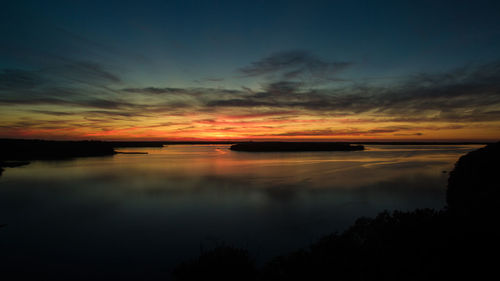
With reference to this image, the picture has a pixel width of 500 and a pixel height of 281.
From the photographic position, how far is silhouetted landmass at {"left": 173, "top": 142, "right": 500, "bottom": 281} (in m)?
5.61

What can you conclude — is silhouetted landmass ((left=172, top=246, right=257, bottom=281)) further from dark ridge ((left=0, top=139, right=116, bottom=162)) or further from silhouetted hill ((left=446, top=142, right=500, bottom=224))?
dark ridge ((left=0, top=139, right=116, bottom=162))

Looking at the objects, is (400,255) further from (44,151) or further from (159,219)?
(44,151)

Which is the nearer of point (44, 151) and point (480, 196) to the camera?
point (480, 196)

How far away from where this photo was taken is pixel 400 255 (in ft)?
21.0

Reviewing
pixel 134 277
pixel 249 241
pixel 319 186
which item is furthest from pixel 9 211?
pixel 319 186

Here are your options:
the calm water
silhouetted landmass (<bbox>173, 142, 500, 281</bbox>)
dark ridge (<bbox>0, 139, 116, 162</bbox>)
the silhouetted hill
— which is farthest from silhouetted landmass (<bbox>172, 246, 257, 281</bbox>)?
dark ridge (<bbox>0, 139, 116, 162</bbox>)

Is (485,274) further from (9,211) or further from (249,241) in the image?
(9,211)

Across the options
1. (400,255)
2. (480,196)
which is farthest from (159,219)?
(480,196)

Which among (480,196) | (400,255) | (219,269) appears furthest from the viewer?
(480,196)

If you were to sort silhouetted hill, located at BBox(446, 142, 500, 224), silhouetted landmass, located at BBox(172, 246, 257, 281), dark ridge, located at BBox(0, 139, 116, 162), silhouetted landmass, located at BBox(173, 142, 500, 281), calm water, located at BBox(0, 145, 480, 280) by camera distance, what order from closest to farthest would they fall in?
silhouetted landmass, located at BBox(173, 142, 500, 281)
silhouetted landmass, located at BBox(172, 246, 257, 281)
silhouetted hill, located at BBox(446, 142, 500, 224)
calm water, located at BBox(0, 145, 480, 280)
dark ridge, located at BBox(0, 139, 116, 162)

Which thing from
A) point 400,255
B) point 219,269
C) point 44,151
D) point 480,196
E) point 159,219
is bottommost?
point 159,219

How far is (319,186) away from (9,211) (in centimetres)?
2594

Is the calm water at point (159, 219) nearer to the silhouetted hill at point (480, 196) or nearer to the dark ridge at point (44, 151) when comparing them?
the silhouetted hill at point (480, 196)

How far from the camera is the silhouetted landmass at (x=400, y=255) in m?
5.61
